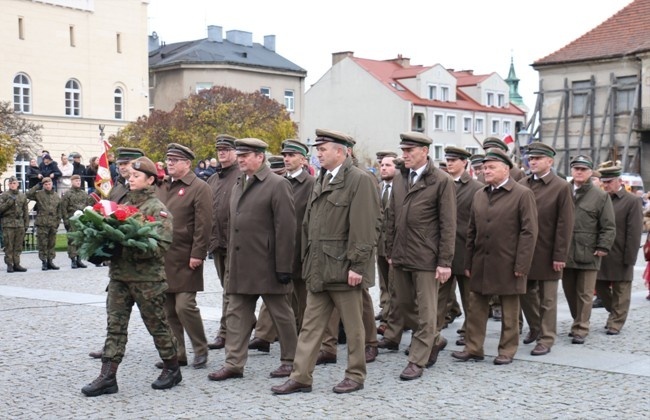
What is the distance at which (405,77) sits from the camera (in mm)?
76562

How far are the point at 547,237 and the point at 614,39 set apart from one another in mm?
39176

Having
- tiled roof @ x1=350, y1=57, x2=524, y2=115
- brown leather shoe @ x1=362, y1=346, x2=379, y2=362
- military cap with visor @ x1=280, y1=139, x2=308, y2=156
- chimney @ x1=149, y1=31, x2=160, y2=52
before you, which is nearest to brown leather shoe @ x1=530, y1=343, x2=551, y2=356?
brown leather shoe @ x1=362, y1=346, x2=379, y2=362

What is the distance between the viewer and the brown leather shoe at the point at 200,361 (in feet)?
30.2

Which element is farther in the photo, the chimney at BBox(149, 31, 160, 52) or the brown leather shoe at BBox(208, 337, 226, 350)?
the chimney at BBox(149, 31, 160, 52)

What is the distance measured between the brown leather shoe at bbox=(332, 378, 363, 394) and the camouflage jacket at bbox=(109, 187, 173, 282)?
5.61 feet

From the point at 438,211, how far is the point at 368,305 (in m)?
1.25

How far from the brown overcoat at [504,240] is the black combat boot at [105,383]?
11.7 feet

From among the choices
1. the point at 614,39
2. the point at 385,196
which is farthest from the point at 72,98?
the point at 385,196

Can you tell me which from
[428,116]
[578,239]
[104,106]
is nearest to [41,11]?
[104,106]

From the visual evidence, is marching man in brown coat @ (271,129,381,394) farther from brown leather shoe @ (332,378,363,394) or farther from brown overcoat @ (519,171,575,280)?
brown overcoat @ (519,171,575,280)

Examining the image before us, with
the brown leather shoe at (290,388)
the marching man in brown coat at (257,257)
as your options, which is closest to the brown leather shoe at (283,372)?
the marching man in brown coat at (257,257)

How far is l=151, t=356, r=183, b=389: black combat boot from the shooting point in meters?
8.23

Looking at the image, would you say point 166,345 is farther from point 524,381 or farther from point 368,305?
point 524,381

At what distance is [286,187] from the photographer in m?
8.82
